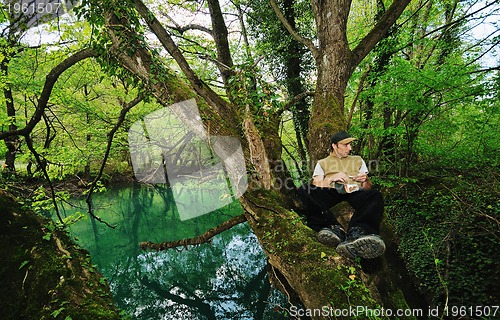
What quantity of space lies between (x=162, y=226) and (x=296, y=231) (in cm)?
1106

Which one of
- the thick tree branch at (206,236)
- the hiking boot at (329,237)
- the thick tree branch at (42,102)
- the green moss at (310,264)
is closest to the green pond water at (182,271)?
the thick tree branch at (206,236)

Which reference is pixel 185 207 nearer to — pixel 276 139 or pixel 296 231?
pixel 276 139

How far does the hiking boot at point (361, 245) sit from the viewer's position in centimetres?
243

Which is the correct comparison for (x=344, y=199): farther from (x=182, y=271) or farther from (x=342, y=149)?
(x=182, y=271)

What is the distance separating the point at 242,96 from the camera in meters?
4.21

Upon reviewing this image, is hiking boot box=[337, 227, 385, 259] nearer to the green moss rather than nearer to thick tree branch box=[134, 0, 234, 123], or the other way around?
the green moss

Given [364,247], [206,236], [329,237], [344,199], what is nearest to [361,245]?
[364,247]

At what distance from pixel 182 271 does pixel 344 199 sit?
6.97 meters

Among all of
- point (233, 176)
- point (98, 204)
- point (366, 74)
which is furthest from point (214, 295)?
point (98, 204)

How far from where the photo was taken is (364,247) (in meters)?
2.48

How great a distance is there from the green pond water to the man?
1.40m

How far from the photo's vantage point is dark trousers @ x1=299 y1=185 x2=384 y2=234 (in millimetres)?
2699

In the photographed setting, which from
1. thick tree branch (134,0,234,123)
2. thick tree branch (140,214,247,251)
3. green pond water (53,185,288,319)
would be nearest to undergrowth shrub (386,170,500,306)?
green pond water (53,185,288,319)

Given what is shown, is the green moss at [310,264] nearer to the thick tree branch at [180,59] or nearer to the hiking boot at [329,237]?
the hiking boot at [329,237]
